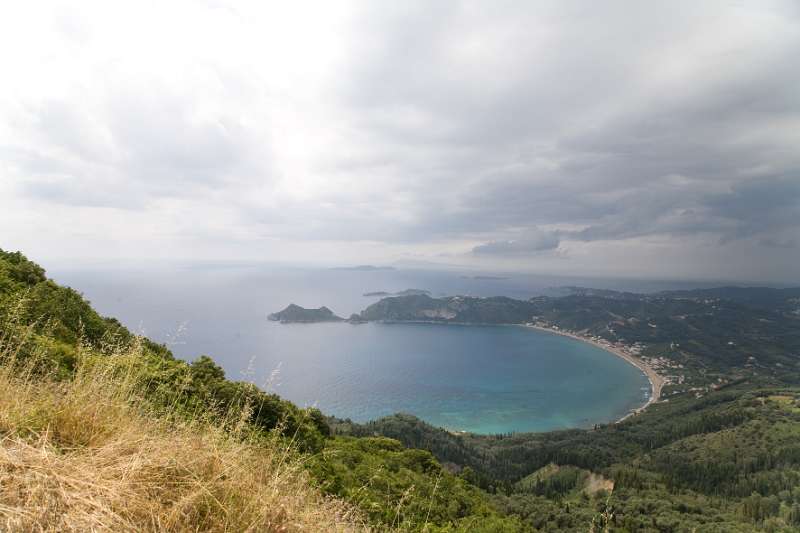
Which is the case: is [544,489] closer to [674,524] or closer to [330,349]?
[674,524]

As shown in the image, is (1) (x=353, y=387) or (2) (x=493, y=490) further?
(1) (x=353, y=387)

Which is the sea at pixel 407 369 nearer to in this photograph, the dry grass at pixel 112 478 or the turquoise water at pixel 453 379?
the turquoise water at pixel 453 379

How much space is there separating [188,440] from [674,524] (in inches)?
2065

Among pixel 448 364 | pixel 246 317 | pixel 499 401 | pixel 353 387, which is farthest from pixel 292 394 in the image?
pixel 246 317

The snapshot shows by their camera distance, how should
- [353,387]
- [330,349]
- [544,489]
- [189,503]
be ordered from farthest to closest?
1. [330,349]
2. [353,387]
3. [544,489]
4. [189,503]

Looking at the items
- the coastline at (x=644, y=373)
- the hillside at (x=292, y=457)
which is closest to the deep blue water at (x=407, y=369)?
the coastline at (x=644, y=373)

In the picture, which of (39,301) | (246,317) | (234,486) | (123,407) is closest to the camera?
(234,486)

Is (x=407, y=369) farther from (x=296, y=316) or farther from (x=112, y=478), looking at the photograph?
(x=112, y=478)

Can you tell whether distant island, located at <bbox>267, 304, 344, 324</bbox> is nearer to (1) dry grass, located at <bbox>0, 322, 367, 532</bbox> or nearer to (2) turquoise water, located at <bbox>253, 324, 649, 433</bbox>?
(2) turquoise water, located at <bbox>253, 324, 649, 433</bbox>

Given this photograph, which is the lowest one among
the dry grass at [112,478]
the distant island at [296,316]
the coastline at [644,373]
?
the coastline at [644,373]

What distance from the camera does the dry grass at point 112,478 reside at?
220 cm

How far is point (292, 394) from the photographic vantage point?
8144cm

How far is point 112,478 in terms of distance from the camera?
269 centimetres

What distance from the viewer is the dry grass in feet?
7.23
